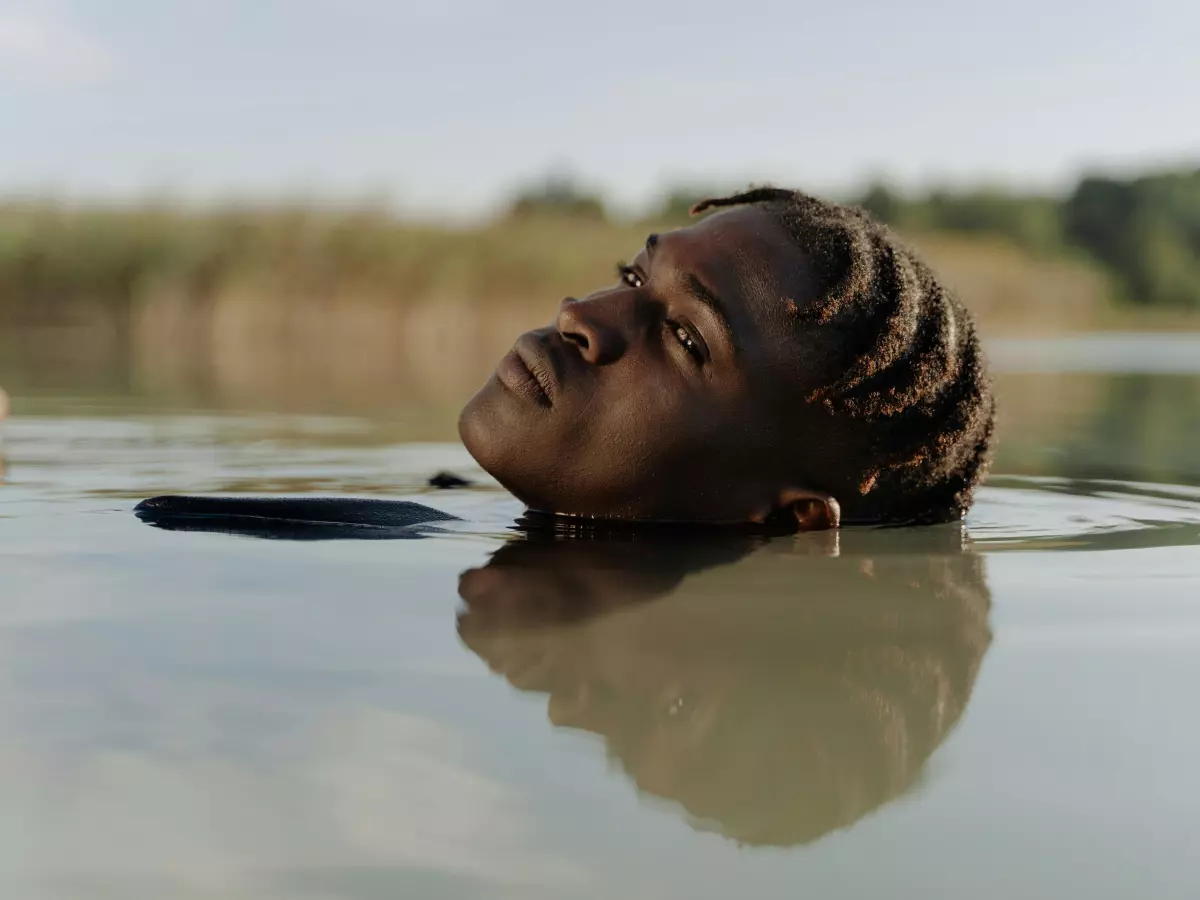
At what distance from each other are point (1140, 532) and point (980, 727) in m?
1.70

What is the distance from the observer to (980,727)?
136cm

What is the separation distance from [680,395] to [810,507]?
0.43 metres

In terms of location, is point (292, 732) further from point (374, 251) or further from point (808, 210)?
point (374, 251)

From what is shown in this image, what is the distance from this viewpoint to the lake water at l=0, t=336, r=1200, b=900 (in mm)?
1004

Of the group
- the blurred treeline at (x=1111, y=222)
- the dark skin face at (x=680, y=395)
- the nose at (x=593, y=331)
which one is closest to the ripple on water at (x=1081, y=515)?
Result: the dark skin face at (x=680, y=395)

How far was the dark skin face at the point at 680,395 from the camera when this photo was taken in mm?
2805

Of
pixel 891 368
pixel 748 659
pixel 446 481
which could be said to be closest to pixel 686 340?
pixel 891 368

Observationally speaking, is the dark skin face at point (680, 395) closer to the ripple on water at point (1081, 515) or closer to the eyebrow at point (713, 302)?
the eyebrow at point (713, 302)

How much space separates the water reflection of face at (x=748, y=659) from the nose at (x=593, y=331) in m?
0.43

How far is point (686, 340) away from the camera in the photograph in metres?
2.83

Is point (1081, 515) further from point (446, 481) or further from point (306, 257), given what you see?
point (306, 257)

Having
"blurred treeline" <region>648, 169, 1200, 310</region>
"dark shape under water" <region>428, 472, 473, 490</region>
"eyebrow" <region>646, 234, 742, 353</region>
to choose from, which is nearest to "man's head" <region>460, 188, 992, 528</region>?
"eyebrow" <region>646, 234, 742, 353</region>

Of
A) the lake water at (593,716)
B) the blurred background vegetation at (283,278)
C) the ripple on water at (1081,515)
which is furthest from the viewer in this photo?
the blurred background vegetation at (283,278)

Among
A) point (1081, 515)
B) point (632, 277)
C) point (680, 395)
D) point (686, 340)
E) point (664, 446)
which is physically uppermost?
point (632, 277)
